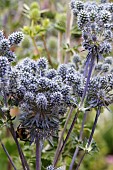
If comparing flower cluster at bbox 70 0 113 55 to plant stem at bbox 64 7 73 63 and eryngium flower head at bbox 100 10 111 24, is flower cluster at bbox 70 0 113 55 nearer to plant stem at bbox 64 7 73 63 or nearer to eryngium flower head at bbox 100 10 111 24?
eryngium flower head at bbox 100 10 111 24

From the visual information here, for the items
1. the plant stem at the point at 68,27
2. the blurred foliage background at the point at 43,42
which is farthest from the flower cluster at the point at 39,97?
the plant stem at the point at 68,27

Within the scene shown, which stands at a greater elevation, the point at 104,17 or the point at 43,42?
the point at 43,42

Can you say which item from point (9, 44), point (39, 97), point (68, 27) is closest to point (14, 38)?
point (9, 44)

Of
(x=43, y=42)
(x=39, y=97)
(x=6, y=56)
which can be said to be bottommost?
(x=39, y=97)

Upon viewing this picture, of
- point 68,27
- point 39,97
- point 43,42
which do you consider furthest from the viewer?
point 43,42

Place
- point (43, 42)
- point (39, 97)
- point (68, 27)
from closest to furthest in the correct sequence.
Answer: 1. point (39, 97)
2. point (68, 27)
3. point (43, 42)

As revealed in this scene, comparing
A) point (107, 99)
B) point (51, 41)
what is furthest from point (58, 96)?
point (51, 41)

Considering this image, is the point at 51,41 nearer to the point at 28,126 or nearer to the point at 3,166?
the point at 3,166

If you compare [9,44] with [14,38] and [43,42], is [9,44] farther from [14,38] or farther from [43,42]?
[43,42]

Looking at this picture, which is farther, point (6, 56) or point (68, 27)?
point (68, 27)
